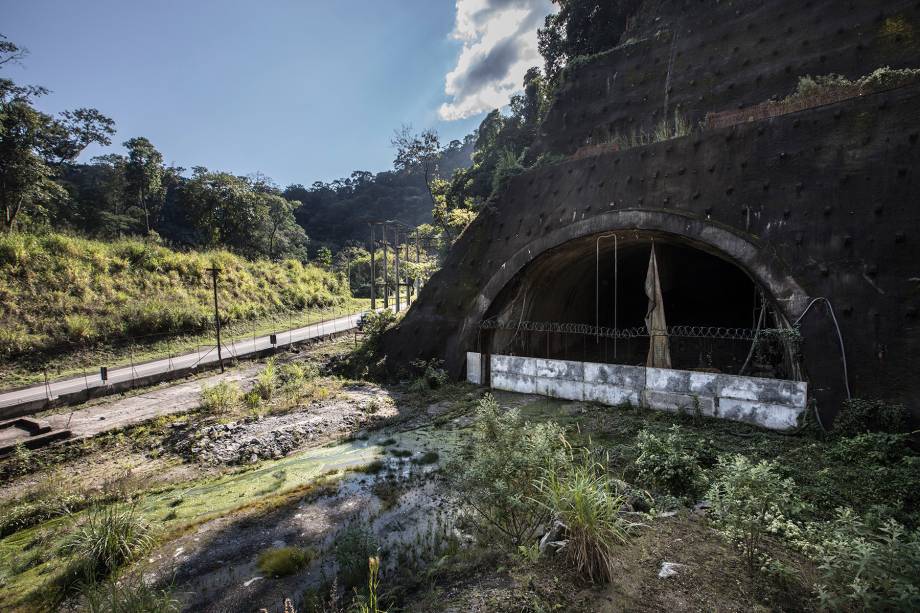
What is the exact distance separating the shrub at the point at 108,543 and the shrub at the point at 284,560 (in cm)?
185

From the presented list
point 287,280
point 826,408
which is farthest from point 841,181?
point 287,280

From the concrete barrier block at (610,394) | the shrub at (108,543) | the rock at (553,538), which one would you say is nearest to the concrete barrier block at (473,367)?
the concrete barrier block at (610,394)

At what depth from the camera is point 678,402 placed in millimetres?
9344

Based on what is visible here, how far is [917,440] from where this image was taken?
21.3 ft

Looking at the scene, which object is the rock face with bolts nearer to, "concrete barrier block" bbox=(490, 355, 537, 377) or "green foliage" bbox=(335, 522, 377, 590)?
"concrete barrier block" bbox=(490, 355, 537, 377)

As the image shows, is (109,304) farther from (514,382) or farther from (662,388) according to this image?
(662,388)

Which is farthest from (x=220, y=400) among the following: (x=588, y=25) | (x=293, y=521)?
(x=588, y=25)

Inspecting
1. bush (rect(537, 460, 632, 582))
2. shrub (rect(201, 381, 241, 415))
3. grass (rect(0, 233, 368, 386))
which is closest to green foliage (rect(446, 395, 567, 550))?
bush (rect(537, 460, 632, 582))

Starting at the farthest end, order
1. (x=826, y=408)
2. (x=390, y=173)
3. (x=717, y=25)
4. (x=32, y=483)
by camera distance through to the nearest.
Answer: (x=390, y=173)
(x=717, y=25)
(x=32, y=483)
(x=826, y=408)

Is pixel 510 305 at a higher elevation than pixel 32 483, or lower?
higher

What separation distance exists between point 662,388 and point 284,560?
8441 mm

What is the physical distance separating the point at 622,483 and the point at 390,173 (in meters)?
79.8

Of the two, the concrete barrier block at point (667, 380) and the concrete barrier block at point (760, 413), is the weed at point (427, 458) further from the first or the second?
the concrete barrier block at point (760, 413)

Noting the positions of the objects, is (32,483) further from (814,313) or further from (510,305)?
(814,313)
